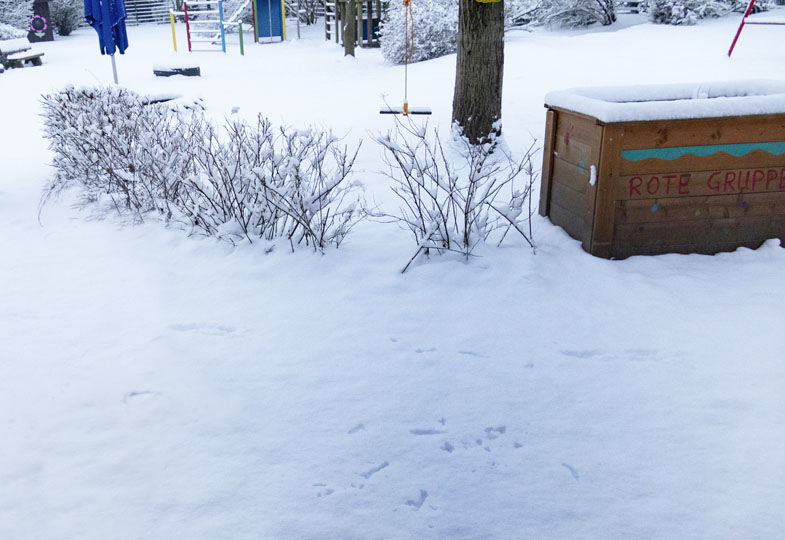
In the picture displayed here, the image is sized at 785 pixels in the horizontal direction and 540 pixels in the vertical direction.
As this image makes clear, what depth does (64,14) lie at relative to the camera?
25797 mm

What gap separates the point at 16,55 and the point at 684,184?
16.6m

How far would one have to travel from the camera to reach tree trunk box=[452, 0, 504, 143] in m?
5.87

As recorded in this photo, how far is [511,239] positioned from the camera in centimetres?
412

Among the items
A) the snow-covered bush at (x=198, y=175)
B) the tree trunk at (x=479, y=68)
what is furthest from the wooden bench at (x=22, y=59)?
the tree trunk at (x=479, y=68)

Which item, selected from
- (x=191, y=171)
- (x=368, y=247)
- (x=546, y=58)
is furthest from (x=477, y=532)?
(x=546, y=58)

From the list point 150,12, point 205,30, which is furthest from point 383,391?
point 150,12

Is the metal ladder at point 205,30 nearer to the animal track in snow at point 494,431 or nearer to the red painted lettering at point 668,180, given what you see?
the red painted lettering at point 668,180

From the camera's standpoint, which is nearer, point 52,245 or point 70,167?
point 52,245

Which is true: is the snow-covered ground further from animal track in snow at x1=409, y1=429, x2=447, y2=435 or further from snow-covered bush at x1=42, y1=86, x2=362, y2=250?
snow-covered bush at x1=42, y1=86, x2=362, y2=250

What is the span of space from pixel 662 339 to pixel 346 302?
1494mm

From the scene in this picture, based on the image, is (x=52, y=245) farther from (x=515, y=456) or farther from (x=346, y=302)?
(x=515, y=456)

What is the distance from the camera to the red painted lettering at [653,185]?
12.2 feet

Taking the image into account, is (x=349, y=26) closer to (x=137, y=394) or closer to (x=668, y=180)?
(x=668, y=180)

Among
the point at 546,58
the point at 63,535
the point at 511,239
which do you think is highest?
the point at 546,58
